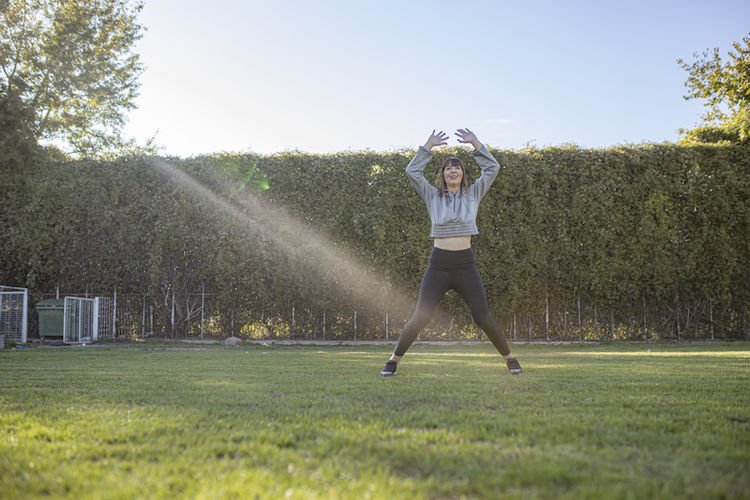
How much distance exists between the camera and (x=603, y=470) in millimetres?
2098

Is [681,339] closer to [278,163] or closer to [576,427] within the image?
[278,163]

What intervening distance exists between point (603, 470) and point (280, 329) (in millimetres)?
12349

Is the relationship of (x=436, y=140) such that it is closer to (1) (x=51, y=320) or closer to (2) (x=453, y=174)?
(2) (x=453, y=174)

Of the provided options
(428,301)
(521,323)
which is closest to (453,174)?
(428,301)

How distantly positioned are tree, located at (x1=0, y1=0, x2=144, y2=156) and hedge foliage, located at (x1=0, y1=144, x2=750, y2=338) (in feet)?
19.2

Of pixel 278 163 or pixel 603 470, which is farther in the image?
pixel 278 163

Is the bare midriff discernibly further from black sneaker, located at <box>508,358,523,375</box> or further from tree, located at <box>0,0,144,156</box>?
tree, located at <box>0,0,144,156</box>

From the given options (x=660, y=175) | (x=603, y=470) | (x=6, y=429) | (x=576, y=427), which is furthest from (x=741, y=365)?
(x=660, y=175)

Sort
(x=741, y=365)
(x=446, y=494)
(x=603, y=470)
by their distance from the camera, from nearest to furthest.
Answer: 1. (x=446, y=494)
2. (x=603, y=470)
3. (x=741, y=365)

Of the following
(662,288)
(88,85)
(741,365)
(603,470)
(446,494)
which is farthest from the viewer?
(88,85)

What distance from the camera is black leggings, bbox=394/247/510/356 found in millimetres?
5508

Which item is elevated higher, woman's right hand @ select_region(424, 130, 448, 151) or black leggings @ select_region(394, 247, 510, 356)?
woman's right hand @ select_region(424, 130, 448, 151)

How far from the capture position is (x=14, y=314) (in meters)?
12.5

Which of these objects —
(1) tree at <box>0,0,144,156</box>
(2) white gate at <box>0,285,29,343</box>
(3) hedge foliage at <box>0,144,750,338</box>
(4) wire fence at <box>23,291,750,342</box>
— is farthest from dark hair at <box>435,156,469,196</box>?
(1) tree at <box>0,0,144,156</box>
